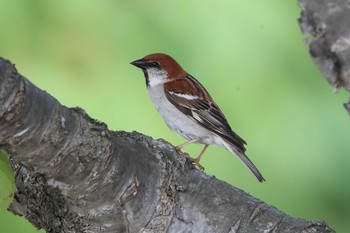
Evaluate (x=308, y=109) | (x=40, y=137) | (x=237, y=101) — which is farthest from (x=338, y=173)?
(x=40, y=137)

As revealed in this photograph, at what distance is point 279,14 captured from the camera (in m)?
1.76

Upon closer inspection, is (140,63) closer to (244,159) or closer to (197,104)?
(197,104)

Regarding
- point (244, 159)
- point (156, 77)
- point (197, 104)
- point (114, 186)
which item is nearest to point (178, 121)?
point (197, 104)

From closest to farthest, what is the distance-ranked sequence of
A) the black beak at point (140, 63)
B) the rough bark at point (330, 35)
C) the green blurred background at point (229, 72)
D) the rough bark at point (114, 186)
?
the rough bark at point (330, 35) → the rough bark at point (114, 186) → the green blurred background at point (229, 72) → the black beak at point (140, 63)

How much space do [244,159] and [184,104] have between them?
470mm

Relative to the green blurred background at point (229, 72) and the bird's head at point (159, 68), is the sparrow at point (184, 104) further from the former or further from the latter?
the green blurred background at point (229, 72)

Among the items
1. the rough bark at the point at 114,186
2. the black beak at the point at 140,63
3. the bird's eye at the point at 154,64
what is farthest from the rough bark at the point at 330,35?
the bird's eye at the point at 154,64

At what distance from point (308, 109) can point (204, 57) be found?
30cm

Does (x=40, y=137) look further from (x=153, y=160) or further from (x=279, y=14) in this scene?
(x=279, y=14)

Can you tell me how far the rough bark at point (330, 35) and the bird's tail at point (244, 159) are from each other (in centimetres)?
103

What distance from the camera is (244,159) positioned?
183 cm

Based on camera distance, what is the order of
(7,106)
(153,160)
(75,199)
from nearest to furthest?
1. (7,106)
2. (75,199)
3. (153,160)

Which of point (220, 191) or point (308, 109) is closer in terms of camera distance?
point (220, 191)

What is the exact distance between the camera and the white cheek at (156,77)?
2.26m
